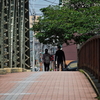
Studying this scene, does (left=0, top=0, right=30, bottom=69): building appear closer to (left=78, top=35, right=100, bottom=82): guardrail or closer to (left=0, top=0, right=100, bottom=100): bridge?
(left=0, top=0, right=100, bottom=100): bridge

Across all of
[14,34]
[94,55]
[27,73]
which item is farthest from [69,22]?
[94,55]

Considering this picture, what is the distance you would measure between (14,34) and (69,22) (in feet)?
48.4

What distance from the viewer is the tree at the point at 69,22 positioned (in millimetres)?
34906

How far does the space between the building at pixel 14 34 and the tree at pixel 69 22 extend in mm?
7826

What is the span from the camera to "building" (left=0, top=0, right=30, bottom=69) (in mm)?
19109

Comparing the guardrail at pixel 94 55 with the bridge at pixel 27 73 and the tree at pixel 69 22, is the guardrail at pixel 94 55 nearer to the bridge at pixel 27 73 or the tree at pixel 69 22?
the bridge at pixel 27 73

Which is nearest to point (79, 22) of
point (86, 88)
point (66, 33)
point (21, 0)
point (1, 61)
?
point (66, 33)

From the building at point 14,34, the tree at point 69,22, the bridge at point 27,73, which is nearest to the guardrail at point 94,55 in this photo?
the bridge at point 27,73

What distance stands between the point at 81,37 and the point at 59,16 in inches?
106

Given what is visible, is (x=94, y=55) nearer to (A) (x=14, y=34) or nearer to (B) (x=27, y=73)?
(B) (x=27, y=73)

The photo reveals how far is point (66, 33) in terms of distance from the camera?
122 ft

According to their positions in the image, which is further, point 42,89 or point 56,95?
point 42,89

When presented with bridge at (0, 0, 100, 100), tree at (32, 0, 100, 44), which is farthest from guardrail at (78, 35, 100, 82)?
tree at (32, 0, 100, 44)

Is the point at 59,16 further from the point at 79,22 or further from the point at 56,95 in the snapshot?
the point at 56,95
